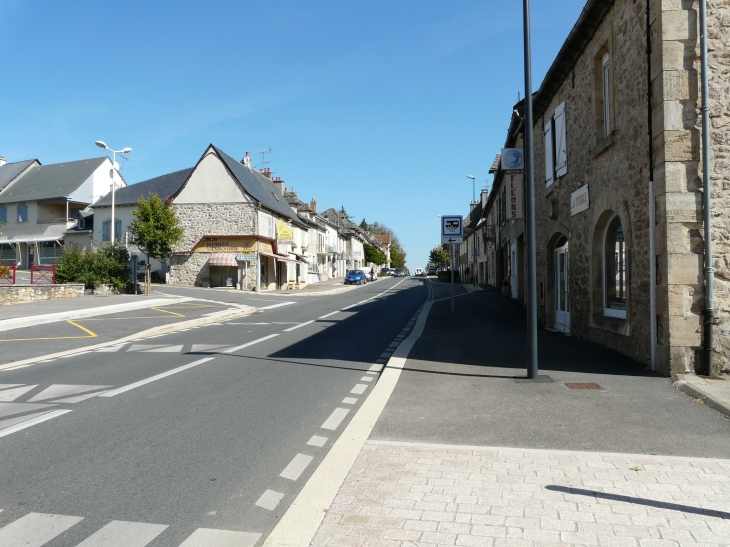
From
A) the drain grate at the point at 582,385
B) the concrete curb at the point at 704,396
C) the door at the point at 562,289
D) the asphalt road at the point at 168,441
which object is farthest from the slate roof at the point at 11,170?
the concrete curb at the point at 704,396

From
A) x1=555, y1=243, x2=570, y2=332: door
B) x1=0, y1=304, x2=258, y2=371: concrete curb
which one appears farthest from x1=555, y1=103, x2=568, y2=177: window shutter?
x1=0, y1=304, x2=258, y2=371: concrete curb

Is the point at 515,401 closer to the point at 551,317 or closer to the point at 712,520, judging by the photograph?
the point at 712,520

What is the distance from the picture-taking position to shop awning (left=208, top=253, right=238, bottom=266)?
4231 cm

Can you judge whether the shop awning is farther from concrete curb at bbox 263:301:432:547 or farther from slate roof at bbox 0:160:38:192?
concrete curb at bbox 263:301:432:547

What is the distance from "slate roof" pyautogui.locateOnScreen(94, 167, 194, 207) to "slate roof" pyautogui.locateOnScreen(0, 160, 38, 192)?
1185 cm

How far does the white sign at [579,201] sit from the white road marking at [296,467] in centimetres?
859

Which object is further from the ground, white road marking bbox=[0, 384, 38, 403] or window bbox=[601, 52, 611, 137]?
window bbox=[601, 52, 611, 137]

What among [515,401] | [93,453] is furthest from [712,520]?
[93,453]

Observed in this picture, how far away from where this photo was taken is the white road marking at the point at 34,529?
346cm

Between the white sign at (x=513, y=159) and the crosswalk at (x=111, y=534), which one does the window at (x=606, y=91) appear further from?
the crosswalk at (x=111, y=534)

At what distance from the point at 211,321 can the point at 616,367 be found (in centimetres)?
1363

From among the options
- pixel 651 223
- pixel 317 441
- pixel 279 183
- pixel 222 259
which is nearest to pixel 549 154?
pixel 651 223

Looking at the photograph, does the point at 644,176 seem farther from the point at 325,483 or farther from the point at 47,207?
the point at 47,207

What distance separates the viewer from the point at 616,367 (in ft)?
29.9
